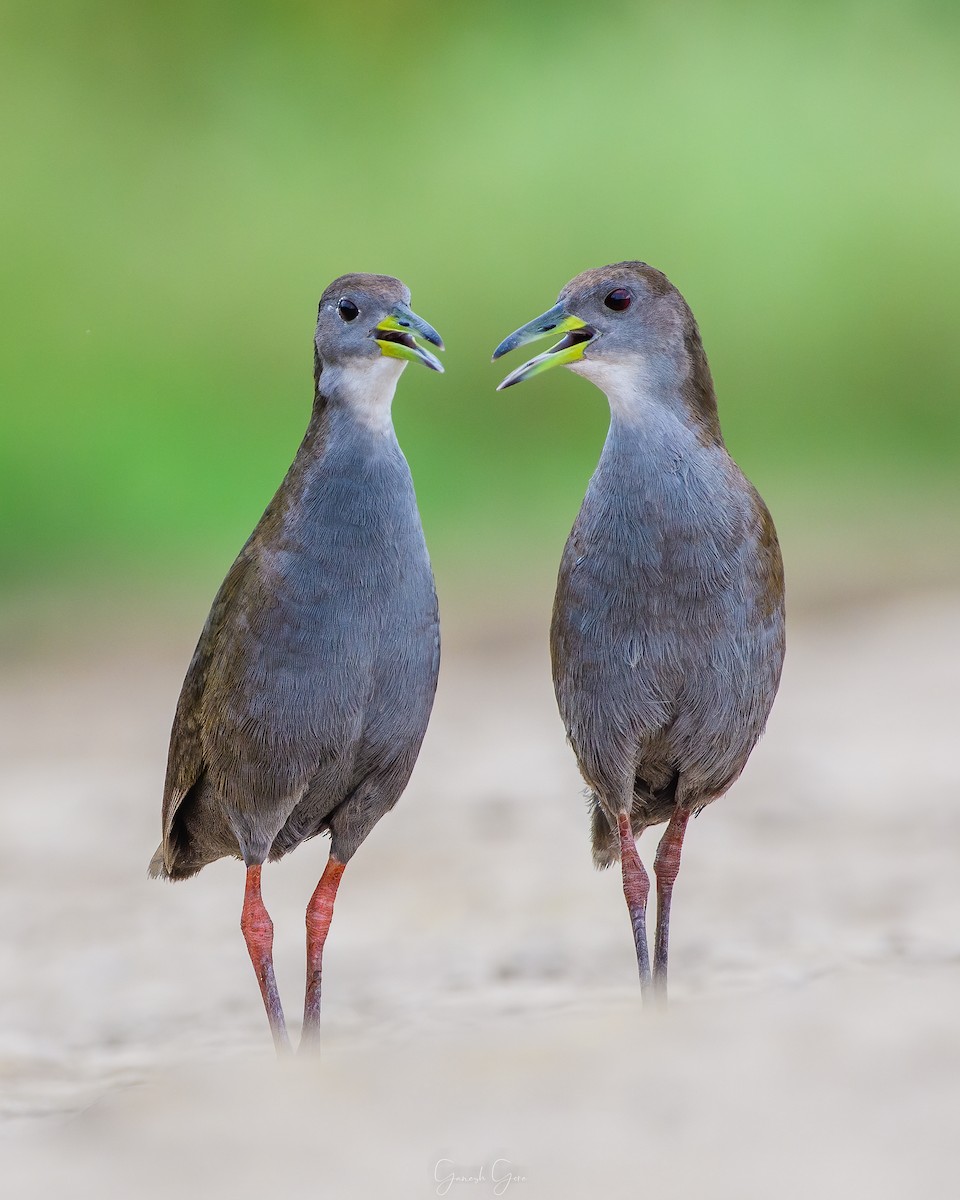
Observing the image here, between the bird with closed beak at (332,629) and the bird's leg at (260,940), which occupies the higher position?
the bird with closed beak at (332,629)

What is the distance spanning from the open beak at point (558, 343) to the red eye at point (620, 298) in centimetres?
8

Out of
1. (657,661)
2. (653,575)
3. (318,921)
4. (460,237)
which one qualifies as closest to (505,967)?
(318,921)

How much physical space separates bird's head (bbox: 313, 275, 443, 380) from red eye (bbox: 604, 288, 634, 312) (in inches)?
17.8

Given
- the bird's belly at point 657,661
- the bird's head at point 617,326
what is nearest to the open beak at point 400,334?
the bird's head at point 617,326

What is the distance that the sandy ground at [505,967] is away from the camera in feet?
9.97

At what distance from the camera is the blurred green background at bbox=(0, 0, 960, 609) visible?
515 inches

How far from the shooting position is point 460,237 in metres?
13.3

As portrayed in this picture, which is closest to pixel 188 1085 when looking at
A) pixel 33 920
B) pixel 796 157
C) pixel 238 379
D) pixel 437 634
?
pixel 437 634

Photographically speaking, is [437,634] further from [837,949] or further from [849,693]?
[849,693]

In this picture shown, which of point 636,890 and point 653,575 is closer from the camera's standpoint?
point 653,575

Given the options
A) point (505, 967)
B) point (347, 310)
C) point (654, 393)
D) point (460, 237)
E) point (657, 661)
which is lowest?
point (505, 967)

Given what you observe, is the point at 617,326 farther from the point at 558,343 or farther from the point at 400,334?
the point at 400,334

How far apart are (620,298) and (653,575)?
0.72 metres

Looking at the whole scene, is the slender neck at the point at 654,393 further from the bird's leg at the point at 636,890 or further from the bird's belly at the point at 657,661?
the bird's leg at the point at 636,890
